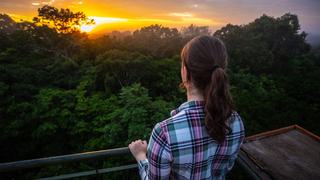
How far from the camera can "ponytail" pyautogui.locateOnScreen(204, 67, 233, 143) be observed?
3.26ft

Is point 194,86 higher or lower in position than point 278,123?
higher

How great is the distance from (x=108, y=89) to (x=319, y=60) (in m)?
21.5

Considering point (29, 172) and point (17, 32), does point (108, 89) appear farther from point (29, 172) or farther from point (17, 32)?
point (17, 32)

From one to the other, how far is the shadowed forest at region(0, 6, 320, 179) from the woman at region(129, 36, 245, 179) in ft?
15.2

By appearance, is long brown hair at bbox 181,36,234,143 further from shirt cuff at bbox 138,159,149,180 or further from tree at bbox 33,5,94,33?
tree at bbox 33,5,94,33

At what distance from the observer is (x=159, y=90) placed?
14016mm

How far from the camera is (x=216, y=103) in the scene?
1.00 m

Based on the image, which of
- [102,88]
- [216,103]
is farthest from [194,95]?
[102,88]

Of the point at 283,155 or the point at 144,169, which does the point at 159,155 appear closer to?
the point at 144,169

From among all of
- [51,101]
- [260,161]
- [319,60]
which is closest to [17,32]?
[51,101]

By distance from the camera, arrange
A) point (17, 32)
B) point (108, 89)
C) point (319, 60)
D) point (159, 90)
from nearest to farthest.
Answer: point (108, 89), point (159, 90), point (17, 32), point (319, 60)

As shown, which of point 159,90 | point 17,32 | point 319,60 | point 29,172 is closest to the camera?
point 29,172

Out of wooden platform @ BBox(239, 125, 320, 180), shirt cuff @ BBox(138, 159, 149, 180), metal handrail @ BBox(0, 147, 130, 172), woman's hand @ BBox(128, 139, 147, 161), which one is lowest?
wooden platform @ BBox(239, 125, 320, 180)

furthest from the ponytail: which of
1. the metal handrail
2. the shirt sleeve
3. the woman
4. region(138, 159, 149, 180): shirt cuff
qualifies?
the metal handrail
